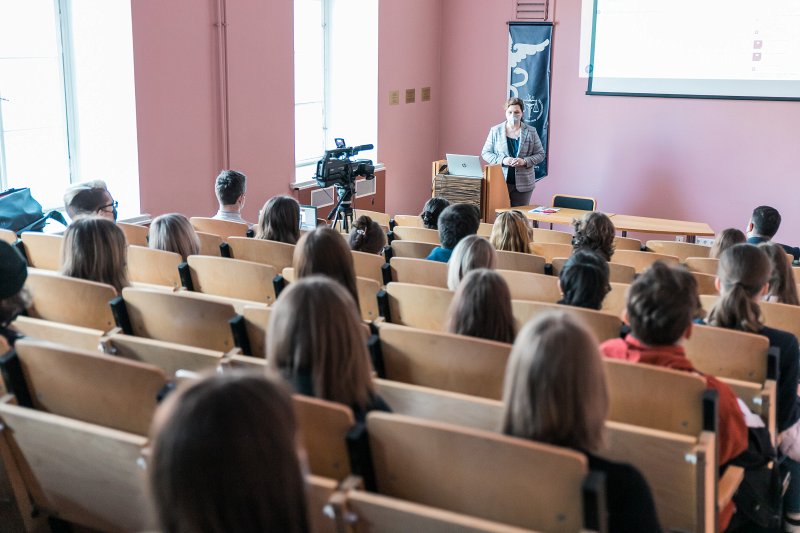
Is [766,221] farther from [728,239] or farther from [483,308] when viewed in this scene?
[483,308]

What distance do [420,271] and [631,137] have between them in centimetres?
581

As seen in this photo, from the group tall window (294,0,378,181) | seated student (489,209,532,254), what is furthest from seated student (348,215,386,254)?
tall window (294,0,378,181)

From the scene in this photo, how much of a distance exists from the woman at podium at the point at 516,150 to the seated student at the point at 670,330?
5.49 metres

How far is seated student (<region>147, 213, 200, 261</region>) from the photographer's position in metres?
4.18

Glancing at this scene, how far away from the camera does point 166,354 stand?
106 inches

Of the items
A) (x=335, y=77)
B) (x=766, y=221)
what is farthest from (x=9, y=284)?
(x=335, y=77)

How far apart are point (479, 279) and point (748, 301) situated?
113 centimetres

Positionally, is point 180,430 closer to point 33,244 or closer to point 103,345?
point 103,345

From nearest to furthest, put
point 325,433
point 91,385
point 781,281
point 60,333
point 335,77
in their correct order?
1. point 325,433
2. point 91,385
3. point 60,333
4. point 781,281
5. point 335,77

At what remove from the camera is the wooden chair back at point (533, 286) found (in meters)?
3.81

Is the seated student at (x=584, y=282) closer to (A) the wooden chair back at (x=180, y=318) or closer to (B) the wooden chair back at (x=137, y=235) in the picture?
(A) the wooden chair back at (x=180, y=318)

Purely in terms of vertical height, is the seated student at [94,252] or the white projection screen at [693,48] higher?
the white projection screen at [693,48]

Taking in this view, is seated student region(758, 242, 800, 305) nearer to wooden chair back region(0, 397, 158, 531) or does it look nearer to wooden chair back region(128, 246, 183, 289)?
wooden chair back region(128, 246, 183, 289)

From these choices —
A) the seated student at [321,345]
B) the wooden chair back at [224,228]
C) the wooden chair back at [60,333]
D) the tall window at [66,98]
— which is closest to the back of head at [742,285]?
the seated student at [321,345]
